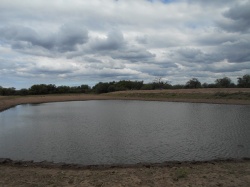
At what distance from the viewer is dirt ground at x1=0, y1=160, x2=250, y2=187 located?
28.1ft

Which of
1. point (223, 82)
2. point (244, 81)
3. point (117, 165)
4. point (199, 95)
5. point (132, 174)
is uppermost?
point (223, 82)

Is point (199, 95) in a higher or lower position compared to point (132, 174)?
higher

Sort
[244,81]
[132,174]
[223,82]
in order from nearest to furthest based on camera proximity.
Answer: [132,174] < [244,81] < [223,82]

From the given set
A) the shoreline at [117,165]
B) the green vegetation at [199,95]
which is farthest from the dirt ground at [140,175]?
the green vegetation at [199,95]

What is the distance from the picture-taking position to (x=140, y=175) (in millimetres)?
9578

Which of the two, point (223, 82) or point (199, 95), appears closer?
point (199, 95)

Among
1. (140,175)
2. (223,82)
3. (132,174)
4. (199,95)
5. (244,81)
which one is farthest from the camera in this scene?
(223,82)

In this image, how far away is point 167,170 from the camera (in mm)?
10242

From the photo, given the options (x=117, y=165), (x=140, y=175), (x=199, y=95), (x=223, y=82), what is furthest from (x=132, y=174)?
(x=223, y=82)

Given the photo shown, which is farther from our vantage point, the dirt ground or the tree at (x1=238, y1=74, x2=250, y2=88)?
the tree at (x1=238, y1=74, x2=250, y2=88)

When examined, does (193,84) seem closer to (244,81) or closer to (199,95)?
(244,81)

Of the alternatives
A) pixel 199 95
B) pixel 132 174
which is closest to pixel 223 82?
pixel 199 95

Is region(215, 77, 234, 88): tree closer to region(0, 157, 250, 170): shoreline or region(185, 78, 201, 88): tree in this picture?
region(185, 78, 201, 88): tree

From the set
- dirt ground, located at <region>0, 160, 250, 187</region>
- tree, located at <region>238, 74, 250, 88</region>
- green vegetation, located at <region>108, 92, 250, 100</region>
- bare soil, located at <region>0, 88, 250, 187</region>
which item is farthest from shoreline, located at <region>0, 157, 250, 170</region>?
tree, located at <region>238, 74, 250, 88</region>
